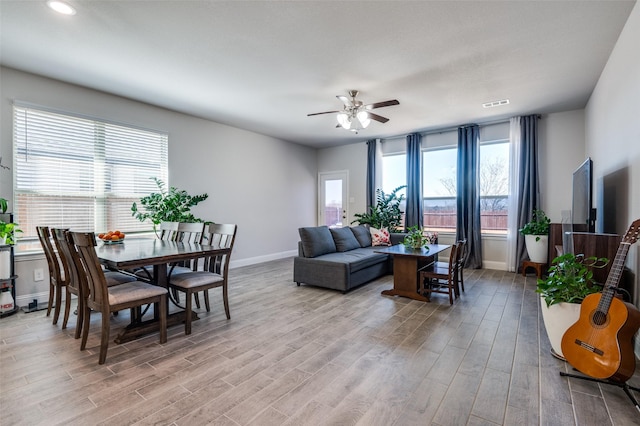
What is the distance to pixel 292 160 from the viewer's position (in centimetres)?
746

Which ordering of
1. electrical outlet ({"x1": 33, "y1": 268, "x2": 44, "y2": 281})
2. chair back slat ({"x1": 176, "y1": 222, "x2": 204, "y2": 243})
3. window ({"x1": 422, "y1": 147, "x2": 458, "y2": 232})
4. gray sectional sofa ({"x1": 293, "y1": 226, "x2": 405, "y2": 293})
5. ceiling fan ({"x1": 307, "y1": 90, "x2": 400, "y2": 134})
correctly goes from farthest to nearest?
window ({"x1": 422, "y1": 147, "x2": 458, "y2": 232}) < gray sectional sofa ({"x1": 293, "y1": 226, "x2": 405, "y2": 293}) < ceiling fan ({"x1": 307, "y1": 90, "x2": 400, "y2": 134}) < electrical outlet ({"x1": 33, "y1": 268, "x2": 44, "y2": 281}) < chair back slat ({"x1": 176, "y1": 222, "x2": 204, "y2": 243})

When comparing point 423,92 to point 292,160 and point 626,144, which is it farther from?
point 292,160

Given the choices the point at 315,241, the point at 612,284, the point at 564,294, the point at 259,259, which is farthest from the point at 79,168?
the point at 612,284

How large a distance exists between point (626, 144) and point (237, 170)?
18.3ft

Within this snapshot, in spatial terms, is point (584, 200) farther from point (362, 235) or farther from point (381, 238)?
point (362, 235)

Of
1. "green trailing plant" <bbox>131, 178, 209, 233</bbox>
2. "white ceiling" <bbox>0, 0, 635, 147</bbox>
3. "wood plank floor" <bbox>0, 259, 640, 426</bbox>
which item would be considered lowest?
"wood plank floor" <bbox>0, 259, 640, 426</bbox>

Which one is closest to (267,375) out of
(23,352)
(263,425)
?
(263,425)

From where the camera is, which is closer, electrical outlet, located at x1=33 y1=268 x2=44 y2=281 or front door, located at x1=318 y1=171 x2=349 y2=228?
electrical outlet, located at x1=33 y1=268 x2=44 y2=281

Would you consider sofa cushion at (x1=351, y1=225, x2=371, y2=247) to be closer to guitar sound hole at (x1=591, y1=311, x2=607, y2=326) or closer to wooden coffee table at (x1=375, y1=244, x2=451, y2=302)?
wooden coffee table at (x1=375, y1=244, x2=451, y2=302)

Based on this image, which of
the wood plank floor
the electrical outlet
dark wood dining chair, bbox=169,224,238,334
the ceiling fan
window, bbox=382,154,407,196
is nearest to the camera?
the wood plank floor

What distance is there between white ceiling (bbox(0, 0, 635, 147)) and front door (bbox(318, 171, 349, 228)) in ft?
10.5

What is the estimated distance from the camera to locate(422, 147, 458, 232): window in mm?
6227

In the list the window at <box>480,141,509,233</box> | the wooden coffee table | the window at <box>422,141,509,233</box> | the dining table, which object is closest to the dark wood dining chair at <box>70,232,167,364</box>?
the dining table

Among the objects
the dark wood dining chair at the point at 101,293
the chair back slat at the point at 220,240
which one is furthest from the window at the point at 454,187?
the dark wood dining chair at the point at 101,293
